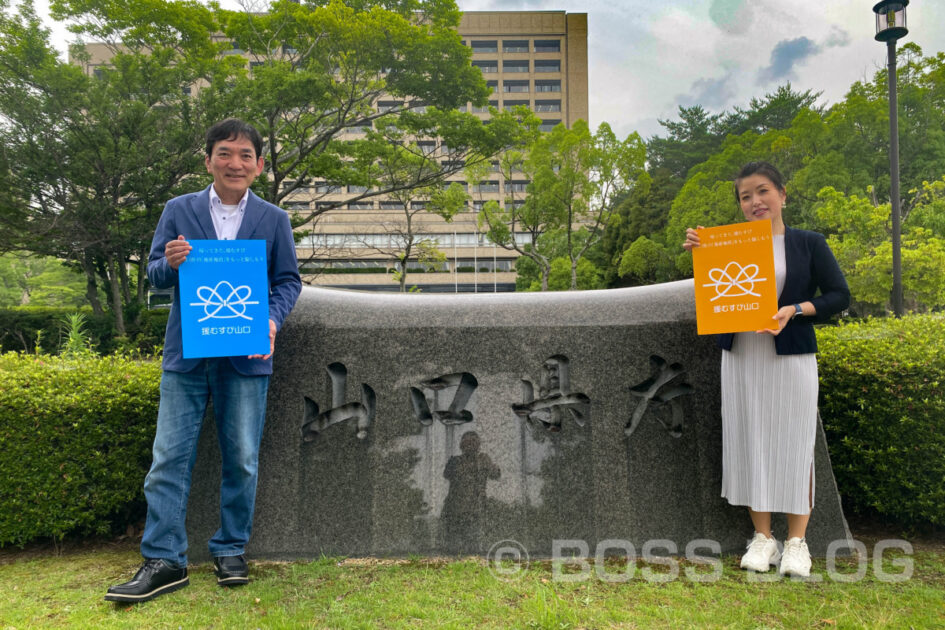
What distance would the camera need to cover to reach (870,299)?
13.8m

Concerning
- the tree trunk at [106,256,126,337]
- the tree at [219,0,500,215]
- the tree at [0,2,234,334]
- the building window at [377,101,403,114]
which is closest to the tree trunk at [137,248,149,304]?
the tree trunk at [106,256,126,337]

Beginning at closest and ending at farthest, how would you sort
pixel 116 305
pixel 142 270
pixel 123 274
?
pixel 116 305 → pixel 123 274 → pixel 142 270

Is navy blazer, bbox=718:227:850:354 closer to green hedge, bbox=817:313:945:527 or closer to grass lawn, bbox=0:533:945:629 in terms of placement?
green hedge, bbox=817:313:945:527

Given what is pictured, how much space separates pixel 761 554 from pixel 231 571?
2454 mm

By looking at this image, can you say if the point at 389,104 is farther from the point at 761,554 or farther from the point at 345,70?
the point at 761,554

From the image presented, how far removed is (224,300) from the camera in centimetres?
237

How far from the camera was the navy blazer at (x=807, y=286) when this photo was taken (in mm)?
2508

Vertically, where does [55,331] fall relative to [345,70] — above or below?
below

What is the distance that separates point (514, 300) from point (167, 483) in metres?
1.90

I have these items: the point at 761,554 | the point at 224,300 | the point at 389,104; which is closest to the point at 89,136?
the point at 389,104

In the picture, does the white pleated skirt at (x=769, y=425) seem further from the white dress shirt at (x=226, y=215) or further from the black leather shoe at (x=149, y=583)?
the black leather shoe at (x=149, y=583)

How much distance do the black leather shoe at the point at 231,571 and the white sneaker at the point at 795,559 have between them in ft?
8.09

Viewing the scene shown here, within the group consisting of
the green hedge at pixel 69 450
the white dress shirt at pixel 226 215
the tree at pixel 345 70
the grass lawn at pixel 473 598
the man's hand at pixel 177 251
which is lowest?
the grass lawn at pixel 473 598

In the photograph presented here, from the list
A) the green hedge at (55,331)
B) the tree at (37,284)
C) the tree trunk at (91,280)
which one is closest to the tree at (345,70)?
the green hedge at (55,331)
